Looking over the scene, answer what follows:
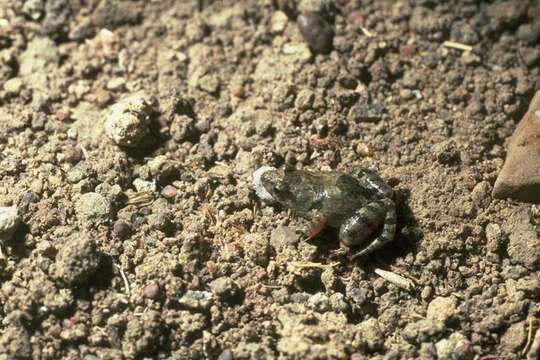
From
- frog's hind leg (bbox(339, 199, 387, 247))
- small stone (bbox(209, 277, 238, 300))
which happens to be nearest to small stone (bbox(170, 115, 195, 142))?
small stone (bbox(209, 277, 238, 300))

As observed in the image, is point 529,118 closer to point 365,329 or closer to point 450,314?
point 450,314

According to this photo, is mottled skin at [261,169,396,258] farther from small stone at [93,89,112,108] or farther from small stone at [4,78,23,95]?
small stone at [4,78,23,95]

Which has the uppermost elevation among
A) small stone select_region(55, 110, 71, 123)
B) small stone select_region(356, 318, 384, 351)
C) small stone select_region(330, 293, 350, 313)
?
small stone select_region(55, 110, 71, 123)

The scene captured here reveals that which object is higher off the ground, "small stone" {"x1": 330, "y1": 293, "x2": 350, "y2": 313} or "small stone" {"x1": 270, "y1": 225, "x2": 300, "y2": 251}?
"small stone" {"x1": 270, "y1": 225, "x2": 300, "y2": 251}

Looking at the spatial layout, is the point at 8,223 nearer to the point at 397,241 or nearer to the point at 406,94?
the point at 397,241

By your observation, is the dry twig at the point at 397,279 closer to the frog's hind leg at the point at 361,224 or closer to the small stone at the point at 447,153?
the frog's hind leg at the point at 361,224

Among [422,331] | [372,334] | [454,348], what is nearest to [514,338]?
[454,348]
